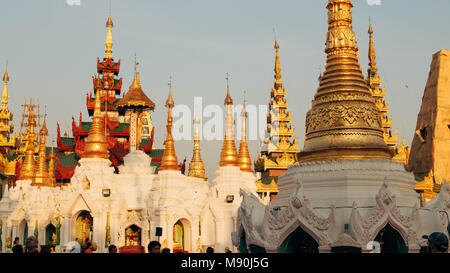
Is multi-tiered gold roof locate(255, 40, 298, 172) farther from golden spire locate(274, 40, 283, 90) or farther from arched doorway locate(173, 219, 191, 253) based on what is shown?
arched doorway locate(173, 219, 191, 253)

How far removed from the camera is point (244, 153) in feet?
117

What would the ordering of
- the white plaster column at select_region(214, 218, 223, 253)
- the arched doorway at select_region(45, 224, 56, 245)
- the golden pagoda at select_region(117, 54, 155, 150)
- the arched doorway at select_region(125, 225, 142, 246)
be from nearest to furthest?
1. the white plaster column at select_region(214, 218, 223, 253)
2. the arched doorway at select_region(125, 225, 142, 246)
3. the arched doorway at select_region(45, 224, 56, 245)
4. the golden pagoda at select_region(117, 54, 155, 150)

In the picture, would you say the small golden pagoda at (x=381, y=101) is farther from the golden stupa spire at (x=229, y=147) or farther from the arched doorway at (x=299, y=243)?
the arched doorway at (x=299, y=243)

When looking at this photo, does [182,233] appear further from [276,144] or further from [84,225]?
[276,144]

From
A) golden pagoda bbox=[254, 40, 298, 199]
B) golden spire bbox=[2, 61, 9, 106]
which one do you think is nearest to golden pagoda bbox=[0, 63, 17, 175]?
golden spire bbox=[2, 61, 9, 106]

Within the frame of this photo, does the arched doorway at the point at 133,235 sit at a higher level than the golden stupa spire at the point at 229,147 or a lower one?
lower

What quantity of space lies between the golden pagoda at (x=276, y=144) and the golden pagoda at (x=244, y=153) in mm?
3946

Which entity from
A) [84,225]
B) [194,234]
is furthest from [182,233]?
[84,225]

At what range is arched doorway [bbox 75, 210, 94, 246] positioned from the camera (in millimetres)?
29781

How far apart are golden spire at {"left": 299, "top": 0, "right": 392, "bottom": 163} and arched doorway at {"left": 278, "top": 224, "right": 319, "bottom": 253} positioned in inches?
A: 111

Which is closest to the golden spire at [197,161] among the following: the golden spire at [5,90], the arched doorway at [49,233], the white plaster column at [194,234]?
the white plaster column at [194,234]

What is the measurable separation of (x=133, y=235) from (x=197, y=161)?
10710 millimetres

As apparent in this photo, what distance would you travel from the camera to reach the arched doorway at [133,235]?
30.9 m
